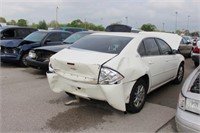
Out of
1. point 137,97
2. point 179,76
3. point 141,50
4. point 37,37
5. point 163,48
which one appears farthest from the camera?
point 37,37

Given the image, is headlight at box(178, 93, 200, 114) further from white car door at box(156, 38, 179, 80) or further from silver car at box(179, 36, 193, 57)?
silver car at box(179, 36, 193, 57)

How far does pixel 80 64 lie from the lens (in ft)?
11.8

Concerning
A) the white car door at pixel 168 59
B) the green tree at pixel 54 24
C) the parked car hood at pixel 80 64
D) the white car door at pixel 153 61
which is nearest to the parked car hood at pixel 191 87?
the white car door at pixel 153 61

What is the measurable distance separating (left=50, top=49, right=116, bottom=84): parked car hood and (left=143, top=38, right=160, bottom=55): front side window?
1.13 m

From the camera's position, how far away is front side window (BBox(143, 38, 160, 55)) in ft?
15.0

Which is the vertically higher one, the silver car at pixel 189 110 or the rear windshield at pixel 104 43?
the rear windshield at pixel 104 43

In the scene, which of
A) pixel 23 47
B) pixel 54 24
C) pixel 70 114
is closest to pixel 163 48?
pixel 70 114

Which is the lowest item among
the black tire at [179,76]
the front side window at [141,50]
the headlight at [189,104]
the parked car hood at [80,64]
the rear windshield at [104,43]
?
the black tire at [179,76]

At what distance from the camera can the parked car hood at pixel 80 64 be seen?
351 centimetres

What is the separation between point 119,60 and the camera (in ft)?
11.9

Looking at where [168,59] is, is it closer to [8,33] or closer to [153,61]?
[153,61]

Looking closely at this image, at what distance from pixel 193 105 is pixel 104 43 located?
2.16m

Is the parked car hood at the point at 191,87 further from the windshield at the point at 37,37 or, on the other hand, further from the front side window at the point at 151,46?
the windshield at the point at 37,37

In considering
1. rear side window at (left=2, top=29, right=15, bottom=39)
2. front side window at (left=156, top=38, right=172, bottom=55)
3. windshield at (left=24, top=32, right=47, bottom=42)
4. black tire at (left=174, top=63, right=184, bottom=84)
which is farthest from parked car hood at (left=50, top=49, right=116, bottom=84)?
rear side window at (left=2, top=29, right=15, bottom=39)
